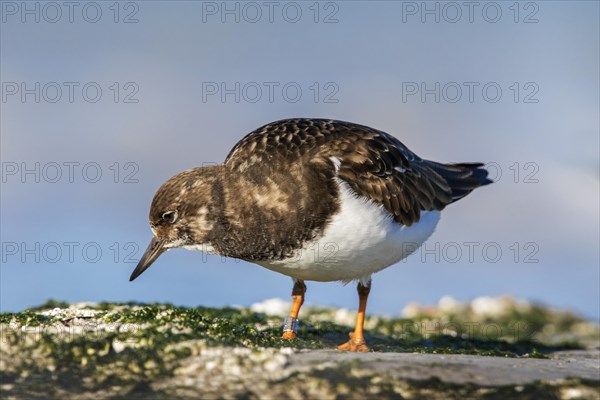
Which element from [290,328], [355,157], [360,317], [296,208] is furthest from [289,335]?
[355,157]

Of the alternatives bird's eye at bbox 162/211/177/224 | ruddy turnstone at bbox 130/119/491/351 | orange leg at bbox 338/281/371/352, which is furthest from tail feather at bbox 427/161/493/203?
bird's eye at bbox 162/211/177/224

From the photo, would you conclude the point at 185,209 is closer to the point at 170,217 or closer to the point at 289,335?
the point at 170,217

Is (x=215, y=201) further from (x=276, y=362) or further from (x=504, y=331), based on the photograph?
(x=504, y=331)

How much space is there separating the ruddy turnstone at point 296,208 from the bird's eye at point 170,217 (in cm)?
1

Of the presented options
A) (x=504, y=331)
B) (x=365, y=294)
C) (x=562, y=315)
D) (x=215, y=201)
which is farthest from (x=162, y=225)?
(x=562, y=315)

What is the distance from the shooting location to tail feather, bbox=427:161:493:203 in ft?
39.6

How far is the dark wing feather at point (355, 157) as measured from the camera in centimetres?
960

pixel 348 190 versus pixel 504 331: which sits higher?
pixel 348 190

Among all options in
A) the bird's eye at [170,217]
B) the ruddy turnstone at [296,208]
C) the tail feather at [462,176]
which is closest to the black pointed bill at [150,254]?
the ruddy turnstone at [296,208]

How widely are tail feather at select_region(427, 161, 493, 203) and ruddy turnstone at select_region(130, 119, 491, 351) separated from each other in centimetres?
189

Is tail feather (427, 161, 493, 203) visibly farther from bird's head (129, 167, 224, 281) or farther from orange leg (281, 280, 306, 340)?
bird's head (129, 167, 224, 281)

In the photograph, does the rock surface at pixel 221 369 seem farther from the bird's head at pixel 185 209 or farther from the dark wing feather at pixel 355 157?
the dark wing feather at pixel 355 157

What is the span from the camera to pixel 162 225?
946cm

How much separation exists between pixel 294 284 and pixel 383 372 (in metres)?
4.90
